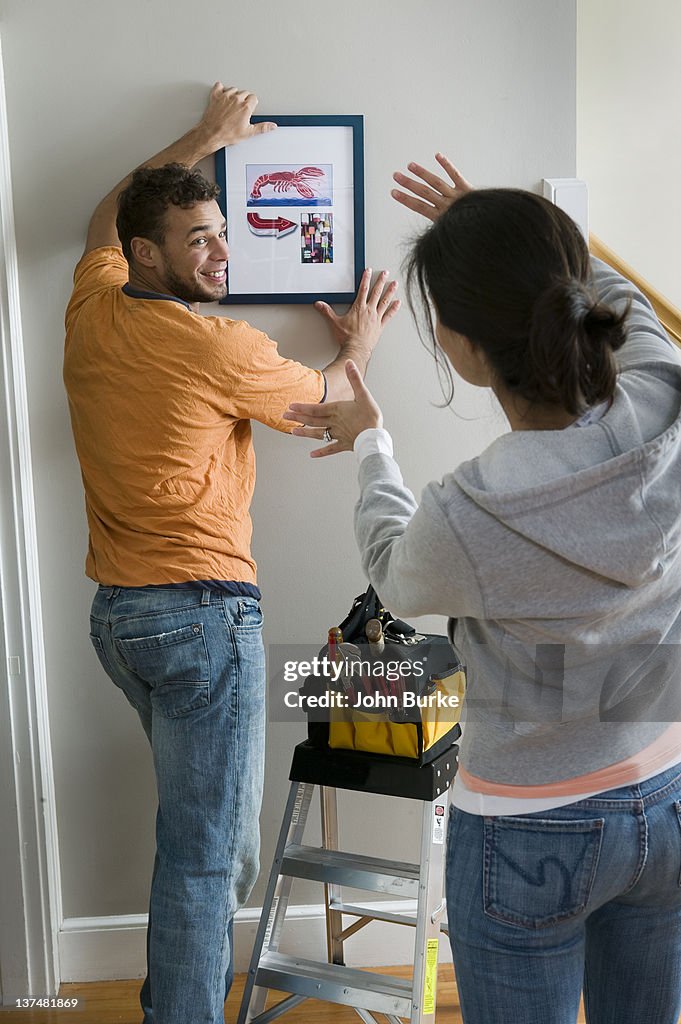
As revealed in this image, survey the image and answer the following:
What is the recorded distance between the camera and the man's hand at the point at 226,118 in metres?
1.99

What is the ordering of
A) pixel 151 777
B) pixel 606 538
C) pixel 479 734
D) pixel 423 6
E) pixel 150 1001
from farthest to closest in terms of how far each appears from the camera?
pixel 151 777, pixel 423 6, pixel 150 1001, pixel 479 734, pixel 606 538

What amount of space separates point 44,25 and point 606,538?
1738mm

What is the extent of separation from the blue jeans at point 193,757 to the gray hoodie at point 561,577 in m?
0.77

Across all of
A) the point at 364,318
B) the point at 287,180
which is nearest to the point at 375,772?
the point at 364,318

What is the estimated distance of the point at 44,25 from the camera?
199 centimetres

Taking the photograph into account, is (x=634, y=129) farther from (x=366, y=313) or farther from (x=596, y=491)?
(x=596, y=491)

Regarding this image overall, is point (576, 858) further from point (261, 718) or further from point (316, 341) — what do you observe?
point (316, 341)

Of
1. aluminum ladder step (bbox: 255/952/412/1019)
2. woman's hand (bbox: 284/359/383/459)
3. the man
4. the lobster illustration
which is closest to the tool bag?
the man

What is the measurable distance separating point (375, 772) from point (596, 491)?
105 centimetres

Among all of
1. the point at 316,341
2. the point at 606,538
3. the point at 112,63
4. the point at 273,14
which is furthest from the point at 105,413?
the point at 606,538

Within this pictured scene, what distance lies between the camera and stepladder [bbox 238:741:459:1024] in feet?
5.79

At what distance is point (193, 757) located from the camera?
5.73 feet

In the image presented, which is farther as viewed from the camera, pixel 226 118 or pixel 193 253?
pixel 226 118

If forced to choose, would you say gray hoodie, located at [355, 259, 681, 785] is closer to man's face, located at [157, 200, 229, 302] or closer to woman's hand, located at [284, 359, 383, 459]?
woman's hand, located at [284, 359, 383, 459]
